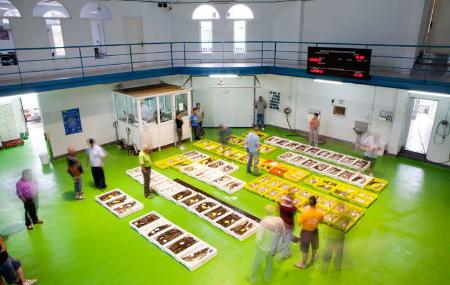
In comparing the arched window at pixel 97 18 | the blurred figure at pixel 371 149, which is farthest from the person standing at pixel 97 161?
the blurred figure at pixel 371 149

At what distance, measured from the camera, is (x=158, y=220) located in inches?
356

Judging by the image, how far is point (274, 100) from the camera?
17.0 meters

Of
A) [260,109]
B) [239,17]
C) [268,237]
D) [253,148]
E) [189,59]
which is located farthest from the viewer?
[239,17]

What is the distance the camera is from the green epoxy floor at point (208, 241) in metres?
7.16

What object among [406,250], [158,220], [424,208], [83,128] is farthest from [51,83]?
[424,208]

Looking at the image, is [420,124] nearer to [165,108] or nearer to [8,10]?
[165,108]

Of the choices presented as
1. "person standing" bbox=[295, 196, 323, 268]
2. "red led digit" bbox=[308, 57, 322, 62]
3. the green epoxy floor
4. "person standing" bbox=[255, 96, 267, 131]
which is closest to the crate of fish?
the green epoxy floor

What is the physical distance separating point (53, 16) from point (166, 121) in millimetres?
6290

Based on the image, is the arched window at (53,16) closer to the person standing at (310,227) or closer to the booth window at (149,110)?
the booth window at (149,110)

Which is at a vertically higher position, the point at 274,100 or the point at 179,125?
the point at 274,100

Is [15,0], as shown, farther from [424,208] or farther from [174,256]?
[424,208]

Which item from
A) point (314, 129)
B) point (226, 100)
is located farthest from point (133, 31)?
point (314, 129)

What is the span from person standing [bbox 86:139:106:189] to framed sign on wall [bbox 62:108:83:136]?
3.83 meters

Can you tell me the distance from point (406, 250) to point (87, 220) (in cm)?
856
